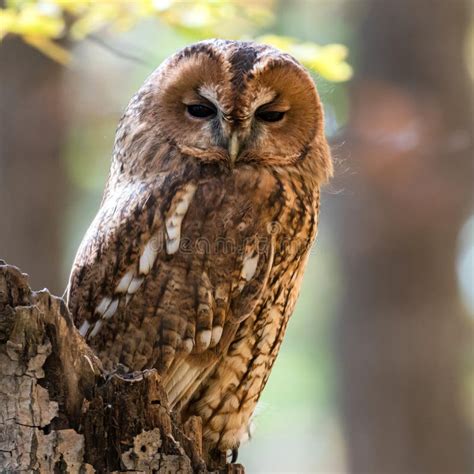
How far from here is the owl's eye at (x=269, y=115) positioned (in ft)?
8.27

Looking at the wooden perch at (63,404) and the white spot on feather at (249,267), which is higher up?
the white spot on feather at (249,267)

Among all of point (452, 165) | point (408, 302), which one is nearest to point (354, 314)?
point (408, 302)

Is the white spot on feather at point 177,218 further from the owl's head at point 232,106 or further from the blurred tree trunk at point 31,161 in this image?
the blurred tree trunk at point 31,161

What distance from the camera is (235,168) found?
2.54 metres

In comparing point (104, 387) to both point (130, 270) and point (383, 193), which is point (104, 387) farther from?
point (383, 193)

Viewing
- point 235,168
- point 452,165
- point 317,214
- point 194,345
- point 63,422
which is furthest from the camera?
point 452,165

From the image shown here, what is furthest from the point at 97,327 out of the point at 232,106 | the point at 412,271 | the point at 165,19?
the point at 412,271

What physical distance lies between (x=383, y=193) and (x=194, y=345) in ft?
11.8

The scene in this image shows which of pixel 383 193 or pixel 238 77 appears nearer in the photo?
pixel 238 77

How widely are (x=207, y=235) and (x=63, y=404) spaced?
797 millimetres

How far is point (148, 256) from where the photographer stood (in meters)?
2.42

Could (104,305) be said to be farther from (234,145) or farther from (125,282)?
(234,145)

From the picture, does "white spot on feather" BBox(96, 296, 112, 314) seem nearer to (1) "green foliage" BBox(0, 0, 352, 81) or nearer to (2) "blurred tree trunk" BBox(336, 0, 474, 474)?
(1) "green foliage" BBox(0, 0, 352, 81)

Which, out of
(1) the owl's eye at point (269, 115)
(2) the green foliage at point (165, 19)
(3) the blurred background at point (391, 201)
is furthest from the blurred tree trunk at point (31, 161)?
(1) the owl's eye at point (269, 115)
